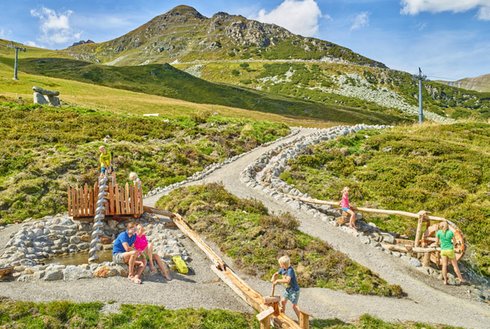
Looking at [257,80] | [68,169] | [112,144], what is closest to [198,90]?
[257,80]

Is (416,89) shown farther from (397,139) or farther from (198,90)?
(397,139)

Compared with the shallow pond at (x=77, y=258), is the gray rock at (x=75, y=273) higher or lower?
higher

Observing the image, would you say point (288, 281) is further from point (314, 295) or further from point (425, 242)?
point (425, 242)

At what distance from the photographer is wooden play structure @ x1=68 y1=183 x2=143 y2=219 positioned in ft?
66.2

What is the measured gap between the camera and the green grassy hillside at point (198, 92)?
263ft

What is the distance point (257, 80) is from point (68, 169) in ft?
366

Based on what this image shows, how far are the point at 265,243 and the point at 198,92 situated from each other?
76.0 meters

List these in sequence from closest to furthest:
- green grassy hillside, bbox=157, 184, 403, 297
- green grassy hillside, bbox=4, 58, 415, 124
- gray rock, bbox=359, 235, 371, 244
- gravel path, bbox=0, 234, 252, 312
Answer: gravel path, bbox=0, 234, 252, 312 < green grassy hillside, bbox=157, 184, 403, 297 < gray rock, bbox=359, 235, 371, 244 < green grassy hillside, bbox=4, 58, 415, 124

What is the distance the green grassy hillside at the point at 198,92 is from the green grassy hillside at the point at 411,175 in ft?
123

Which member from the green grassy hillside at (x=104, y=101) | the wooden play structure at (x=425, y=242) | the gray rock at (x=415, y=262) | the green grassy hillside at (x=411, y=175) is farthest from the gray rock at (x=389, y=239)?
the green grassy hillside at (x=104, y=101)

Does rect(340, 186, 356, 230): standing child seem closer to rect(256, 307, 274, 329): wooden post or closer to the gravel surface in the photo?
the gravel surface

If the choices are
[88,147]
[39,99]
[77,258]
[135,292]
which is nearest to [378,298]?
[135,292]

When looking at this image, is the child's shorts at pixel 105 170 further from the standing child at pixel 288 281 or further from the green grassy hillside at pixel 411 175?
the standing child at pixel 288 281

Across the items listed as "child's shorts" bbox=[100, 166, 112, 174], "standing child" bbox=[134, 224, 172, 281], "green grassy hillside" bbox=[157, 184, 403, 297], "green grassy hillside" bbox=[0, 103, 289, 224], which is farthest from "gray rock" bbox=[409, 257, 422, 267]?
"green grassy hillside" bbox=[0, 103, 289, 224]
